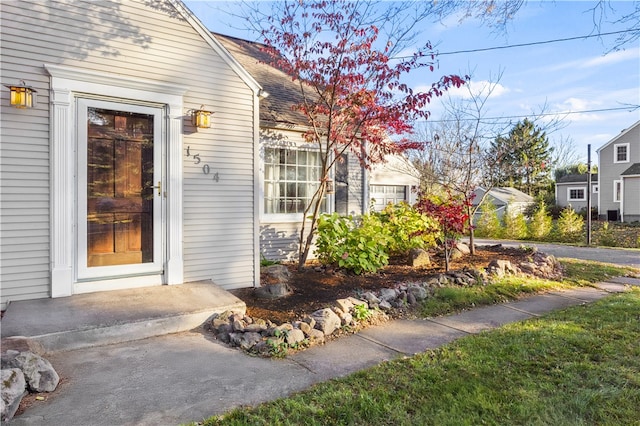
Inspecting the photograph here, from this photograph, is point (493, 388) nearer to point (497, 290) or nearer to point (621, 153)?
point (497, 290)

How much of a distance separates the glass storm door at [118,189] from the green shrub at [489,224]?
1625 cm

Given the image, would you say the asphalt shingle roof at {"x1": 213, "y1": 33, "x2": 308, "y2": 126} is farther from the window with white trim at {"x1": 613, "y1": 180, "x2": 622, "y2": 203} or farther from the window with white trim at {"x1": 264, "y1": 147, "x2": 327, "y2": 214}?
the window with white trim at {"x1": 613, "y1": 180, "x2": 622, "y2": 203}

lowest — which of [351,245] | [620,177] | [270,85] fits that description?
[351,245]

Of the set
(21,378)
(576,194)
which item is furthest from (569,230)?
(21,378)

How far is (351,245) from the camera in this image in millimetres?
6383

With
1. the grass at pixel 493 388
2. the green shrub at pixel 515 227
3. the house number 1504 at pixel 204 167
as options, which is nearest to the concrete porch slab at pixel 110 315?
the house number 1504 at pixel 204 167

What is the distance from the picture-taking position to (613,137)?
25.3m

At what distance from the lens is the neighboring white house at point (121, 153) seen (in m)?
4.13

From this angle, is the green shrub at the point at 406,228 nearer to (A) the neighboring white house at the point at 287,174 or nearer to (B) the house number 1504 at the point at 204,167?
(A) the neighboring white house at the point at 287,174

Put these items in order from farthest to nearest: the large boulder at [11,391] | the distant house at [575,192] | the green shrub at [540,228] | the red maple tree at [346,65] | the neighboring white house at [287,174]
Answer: the distant house at [575,192]
the green shrub at [540,228]
the neighboring white house at [287,174]
the red maple tree at [346,65]
the large boulder at [11,391]

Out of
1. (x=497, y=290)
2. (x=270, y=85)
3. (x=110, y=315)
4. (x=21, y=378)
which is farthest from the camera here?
(x=270, y=85)

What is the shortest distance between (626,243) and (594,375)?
1485 centimetres

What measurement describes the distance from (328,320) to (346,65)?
3939 millimetres

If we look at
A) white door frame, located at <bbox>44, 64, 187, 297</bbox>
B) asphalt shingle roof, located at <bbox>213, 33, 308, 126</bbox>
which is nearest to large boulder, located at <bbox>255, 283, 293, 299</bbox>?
white door frame, located at <bbox>44, 64, 187, 297</bbox>
